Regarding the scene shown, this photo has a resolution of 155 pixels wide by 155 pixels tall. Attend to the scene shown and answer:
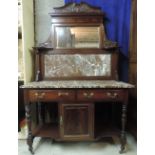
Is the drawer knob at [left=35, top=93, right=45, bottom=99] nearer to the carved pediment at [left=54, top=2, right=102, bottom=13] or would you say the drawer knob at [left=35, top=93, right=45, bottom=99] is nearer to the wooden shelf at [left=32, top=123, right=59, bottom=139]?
the wooden shelf at [left=32, top=123, right=59, bottom=139]

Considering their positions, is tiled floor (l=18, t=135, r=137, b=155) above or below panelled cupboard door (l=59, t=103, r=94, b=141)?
below

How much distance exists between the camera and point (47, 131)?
6.65 ft

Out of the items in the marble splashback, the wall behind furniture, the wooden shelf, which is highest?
the wall behind furniture

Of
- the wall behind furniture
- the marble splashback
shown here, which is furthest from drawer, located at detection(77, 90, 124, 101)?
the wall behind furniture

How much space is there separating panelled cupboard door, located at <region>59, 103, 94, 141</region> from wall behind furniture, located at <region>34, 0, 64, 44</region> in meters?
1.06

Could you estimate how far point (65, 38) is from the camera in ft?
7.36

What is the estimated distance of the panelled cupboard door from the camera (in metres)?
1.81

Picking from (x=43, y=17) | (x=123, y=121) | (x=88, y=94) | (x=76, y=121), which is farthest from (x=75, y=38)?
(x=123, y=121)

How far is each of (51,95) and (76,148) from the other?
0.70 meters

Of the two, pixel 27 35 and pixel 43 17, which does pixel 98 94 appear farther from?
pixel 43 17

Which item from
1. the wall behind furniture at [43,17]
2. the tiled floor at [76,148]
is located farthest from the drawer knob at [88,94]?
the wall behind furniture at [43,17]
